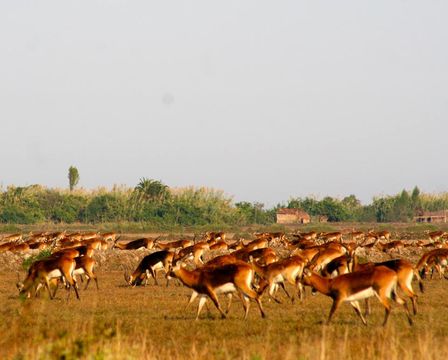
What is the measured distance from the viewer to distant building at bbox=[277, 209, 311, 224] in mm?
92250

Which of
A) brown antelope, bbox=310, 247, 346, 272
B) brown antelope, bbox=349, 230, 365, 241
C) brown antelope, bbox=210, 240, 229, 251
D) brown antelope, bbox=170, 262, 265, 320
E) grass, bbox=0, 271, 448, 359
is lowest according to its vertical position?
grass, bbox=0, 271, 448, 359

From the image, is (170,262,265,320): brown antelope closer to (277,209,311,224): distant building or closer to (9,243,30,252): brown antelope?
(9,243,30,252): brown antelope

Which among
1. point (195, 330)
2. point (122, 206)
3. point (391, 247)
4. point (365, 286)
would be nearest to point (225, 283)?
point (195, 330)

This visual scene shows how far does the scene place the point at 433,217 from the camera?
96.1m

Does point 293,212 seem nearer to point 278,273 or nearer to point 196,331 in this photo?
point 278,273

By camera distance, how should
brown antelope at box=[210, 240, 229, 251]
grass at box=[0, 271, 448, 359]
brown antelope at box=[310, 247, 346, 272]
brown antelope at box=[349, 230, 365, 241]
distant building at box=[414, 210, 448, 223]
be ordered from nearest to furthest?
1. grass at box=[0, 271, 448, 359]
2. brown antelope at box=[310, 247, 346, 272]
3. brown antelope at box=[210, 240, 229, 251]
4. brown antelope at box=[349, 230, 365, 241]
5. distant building at box=[414, 210, 448, 223]

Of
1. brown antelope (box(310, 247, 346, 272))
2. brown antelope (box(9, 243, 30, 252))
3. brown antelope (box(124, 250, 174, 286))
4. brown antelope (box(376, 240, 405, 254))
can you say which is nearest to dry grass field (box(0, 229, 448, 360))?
brown antelope (box(124, 250, 174, 286))

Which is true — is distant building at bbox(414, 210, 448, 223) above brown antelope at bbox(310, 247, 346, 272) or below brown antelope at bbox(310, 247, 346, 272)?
above

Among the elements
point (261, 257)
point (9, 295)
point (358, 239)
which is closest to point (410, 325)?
point (261, 257)

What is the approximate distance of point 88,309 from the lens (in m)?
19.8

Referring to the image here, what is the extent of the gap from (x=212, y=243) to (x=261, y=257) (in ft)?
39.7

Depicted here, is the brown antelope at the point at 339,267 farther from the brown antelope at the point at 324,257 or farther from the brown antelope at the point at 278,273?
the brown antelope at the point at 324,257

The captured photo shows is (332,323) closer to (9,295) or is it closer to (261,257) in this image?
(261,257)

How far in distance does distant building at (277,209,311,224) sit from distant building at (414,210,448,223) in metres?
13.5
